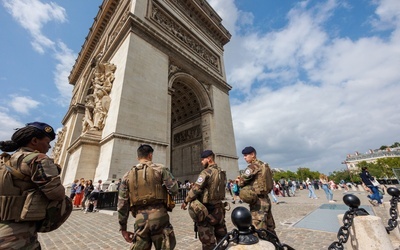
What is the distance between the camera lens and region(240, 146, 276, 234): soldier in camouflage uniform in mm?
2816

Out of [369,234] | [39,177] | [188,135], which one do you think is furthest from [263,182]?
[188,135]

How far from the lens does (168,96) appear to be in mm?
13555

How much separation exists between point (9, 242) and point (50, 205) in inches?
11.3

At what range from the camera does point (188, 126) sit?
18141mm

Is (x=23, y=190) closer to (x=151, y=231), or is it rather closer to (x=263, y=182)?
(x=151, y=231)

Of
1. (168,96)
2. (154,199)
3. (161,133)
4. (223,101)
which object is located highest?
(223,101)

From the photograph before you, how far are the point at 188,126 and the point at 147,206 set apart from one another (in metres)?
16.1

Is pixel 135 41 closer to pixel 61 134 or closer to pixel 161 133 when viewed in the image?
pixel 161 133

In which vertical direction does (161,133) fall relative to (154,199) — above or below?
above

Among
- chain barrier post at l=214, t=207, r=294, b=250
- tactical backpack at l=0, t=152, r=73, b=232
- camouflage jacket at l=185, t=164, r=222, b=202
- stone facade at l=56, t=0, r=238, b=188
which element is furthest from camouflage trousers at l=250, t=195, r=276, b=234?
stone facade at l=56, t=0, r=238, b=188

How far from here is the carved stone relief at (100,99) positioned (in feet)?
37.4

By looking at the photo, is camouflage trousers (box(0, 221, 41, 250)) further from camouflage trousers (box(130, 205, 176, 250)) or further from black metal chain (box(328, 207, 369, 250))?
black metal chain (box(328, 207, 369, 250))

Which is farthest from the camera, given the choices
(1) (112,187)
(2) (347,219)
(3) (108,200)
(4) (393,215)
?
(1) (112,187)

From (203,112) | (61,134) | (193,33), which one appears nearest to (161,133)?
(203,112)
